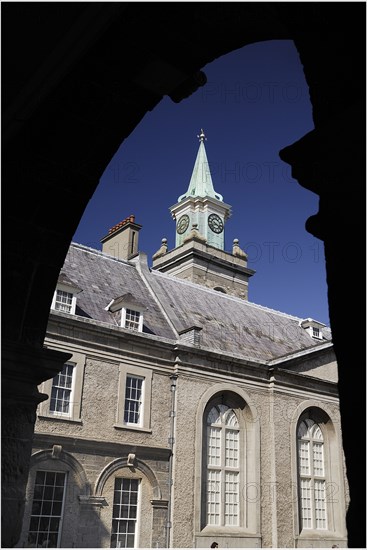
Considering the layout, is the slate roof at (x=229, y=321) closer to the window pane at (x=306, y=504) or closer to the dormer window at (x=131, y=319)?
the dormer window at (x=131, y=319)

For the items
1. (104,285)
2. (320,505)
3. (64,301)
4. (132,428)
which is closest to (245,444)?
(320,505)

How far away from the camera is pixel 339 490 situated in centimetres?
1988

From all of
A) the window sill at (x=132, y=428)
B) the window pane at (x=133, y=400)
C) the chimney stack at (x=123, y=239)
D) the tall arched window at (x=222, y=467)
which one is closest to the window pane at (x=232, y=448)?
the tall arched window at (x=222, y=467)

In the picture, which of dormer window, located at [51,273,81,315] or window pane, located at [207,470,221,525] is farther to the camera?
window pane, located at [207,470,221,525]

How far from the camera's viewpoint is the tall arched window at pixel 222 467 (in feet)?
54.8

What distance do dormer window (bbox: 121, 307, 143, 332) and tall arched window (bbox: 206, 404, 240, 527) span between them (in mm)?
3346

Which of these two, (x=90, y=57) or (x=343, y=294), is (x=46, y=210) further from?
(x=343, y=294)

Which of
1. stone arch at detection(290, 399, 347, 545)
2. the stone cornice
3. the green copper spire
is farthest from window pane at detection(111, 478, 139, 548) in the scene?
the green copper spire

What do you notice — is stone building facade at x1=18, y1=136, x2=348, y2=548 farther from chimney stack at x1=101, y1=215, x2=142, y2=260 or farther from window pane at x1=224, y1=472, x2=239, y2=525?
chimney stack at x1=101, y1=215, x2=142, y2=260

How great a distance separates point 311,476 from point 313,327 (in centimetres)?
684

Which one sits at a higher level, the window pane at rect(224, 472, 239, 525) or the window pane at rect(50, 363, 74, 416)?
the window pane at rect(50, 363, 74, 416)

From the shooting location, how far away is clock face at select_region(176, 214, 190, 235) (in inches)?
1666

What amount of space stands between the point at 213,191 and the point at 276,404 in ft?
87.8

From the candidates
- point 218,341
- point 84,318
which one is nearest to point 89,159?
point 84,318
